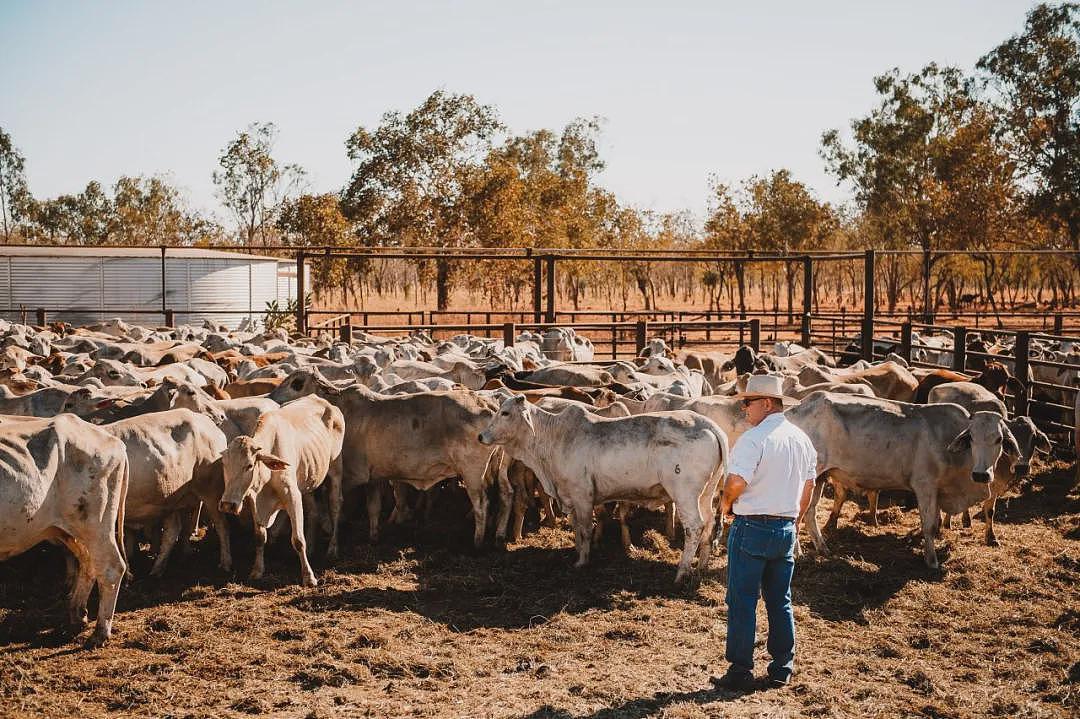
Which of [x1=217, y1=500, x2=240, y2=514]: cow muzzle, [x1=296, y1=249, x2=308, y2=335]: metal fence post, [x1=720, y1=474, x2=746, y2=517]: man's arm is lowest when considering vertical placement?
[x1=217, y1=500, x2=240, y2=514]: cow muzzle

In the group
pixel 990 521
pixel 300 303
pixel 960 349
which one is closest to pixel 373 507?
pixel 990 521

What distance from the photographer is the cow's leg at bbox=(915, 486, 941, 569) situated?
840 centimetres

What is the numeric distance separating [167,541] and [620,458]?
379cm

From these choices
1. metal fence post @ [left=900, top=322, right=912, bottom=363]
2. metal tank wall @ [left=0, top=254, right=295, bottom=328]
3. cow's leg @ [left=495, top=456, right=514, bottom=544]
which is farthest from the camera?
metal tank wall @ [left=0, top=254, right=295, bottom=328]

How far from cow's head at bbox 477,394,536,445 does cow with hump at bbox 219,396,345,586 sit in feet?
4.85

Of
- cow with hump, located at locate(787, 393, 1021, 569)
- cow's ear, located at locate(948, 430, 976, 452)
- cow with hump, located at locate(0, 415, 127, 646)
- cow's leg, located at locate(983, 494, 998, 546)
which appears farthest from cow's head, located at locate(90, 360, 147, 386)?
cow's leg, located at locate(983, 494, 998, 546)

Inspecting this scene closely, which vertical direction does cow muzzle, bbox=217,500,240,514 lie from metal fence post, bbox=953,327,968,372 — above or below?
below

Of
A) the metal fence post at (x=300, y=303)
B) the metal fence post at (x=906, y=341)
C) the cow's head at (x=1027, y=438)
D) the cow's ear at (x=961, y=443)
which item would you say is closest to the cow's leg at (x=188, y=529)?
the cow's ear at (x=961, y=443)

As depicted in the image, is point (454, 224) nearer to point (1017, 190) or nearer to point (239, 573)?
point (1017, 190)

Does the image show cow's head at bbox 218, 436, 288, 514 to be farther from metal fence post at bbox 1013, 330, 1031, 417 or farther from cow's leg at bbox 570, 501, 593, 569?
metal fence post at bbox 1013, 330, 1031, 417

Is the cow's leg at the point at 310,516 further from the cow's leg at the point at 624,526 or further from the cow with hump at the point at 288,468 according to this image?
the cow's leg at the point at 624,526

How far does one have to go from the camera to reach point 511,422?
8.66 m

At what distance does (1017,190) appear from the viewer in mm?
46781

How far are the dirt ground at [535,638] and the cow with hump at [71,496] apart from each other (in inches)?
17.3
